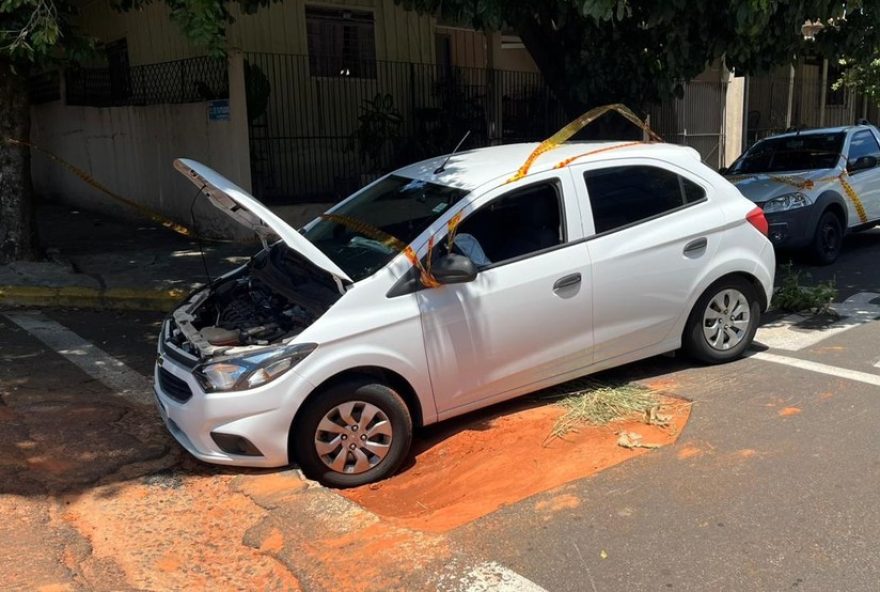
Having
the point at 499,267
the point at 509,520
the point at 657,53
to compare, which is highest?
the point at 657,53

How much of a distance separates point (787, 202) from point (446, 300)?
245 inches

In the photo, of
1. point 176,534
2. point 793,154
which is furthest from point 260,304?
point 793,154

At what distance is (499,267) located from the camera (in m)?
4.71

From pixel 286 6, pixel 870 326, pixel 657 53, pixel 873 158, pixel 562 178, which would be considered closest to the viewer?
pixel 562 178

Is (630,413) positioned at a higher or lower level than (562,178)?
lower

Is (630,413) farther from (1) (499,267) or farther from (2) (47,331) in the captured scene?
(2) (47,331)

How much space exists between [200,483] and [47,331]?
403 cm

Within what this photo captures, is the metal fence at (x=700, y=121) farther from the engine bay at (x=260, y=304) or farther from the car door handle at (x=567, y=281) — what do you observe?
the engine bay at (x=260, y=304)

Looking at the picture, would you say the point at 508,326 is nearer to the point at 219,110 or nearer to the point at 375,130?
the point at 219,110

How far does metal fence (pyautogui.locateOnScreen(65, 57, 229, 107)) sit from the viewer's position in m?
11.5

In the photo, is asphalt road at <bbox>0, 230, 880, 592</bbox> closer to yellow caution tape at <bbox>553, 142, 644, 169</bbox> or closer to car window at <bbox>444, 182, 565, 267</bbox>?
car window at <bbox>444, 182, 565, 267</bbox>

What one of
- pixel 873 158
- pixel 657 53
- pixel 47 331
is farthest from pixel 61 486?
Result: pixel 873 158

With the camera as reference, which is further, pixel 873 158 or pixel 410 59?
pixel 410 59

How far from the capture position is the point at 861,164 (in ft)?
32.5
